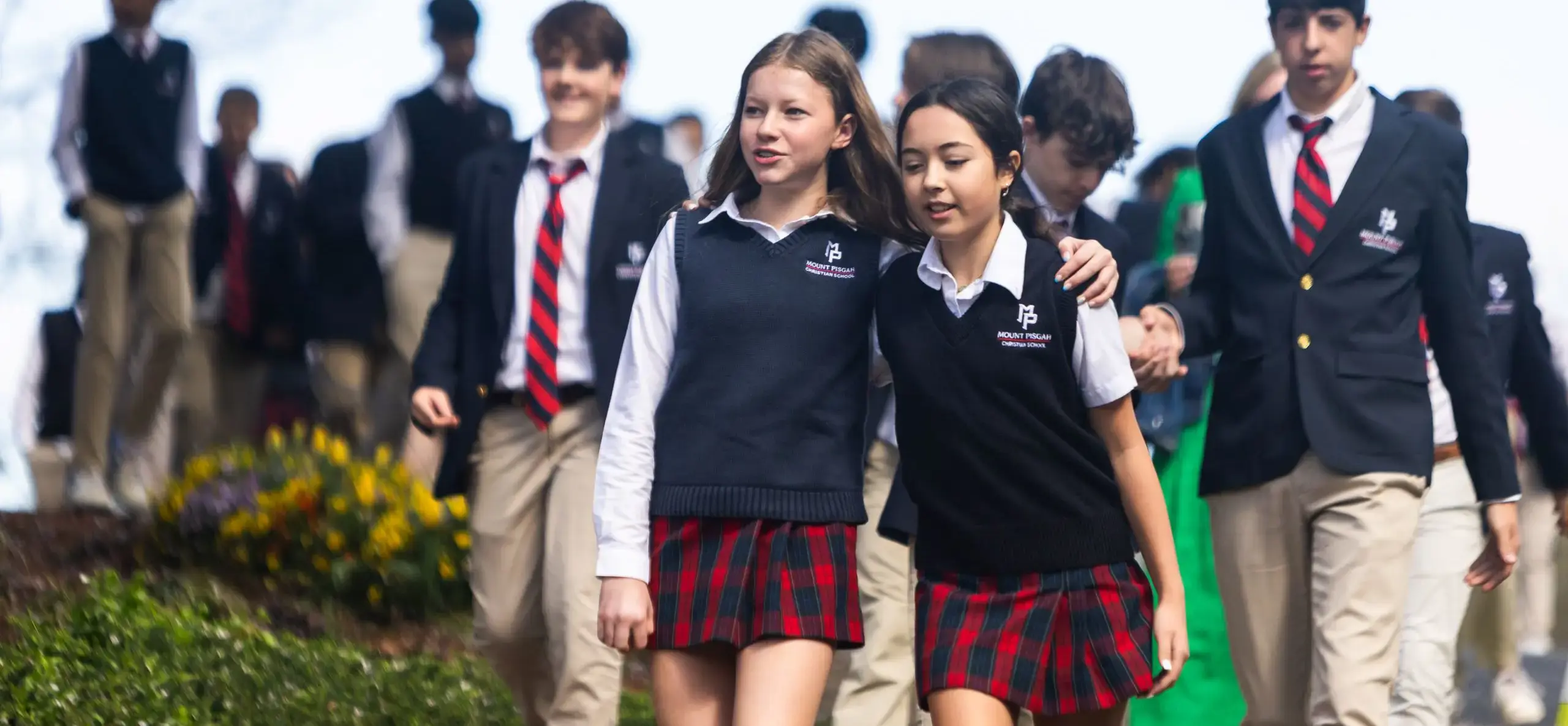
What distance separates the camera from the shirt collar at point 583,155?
662cm

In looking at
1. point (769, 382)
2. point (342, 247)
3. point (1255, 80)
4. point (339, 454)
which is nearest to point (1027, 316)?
point (769, 382)

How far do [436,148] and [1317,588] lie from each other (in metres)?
6.23

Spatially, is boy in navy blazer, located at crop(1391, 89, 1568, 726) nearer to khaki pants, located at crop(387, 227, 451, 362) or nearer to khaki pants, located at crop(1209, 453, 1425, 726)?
khaki pants, located at crop(1209, 453, 1425, 726)

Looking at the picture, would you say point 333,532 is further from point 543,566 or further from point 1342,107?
point 1342,107

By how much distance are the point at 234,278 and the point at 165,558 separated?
2.53 m

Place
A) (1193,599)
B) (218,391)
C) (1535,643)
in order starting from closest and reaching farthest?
1. (1193,599)
2. (218,391)
3. (1535,643)

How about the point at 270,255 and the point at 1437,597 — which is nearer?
the point at 1437,597

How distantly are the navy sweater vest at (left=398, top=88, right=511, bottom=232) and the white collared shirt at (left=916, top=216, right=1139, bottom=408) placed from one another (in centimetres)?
652

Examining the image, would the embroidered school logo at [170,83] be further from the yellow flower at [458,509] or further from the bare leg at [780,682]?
the bare leg at [780,682]

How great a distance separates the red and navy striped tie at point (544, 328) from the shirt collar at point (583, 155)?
0.63 ft

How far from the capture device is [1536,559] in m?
12.2

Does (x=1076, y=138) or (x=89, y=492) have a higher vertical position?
(x=1076, y=138)

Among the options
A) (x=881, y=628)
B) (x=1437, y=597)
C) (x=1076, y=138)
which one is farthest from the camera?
(x=1437, y=597)

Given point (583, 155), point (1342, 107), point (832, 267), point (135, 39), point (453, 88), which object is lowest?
point (832, 267)
